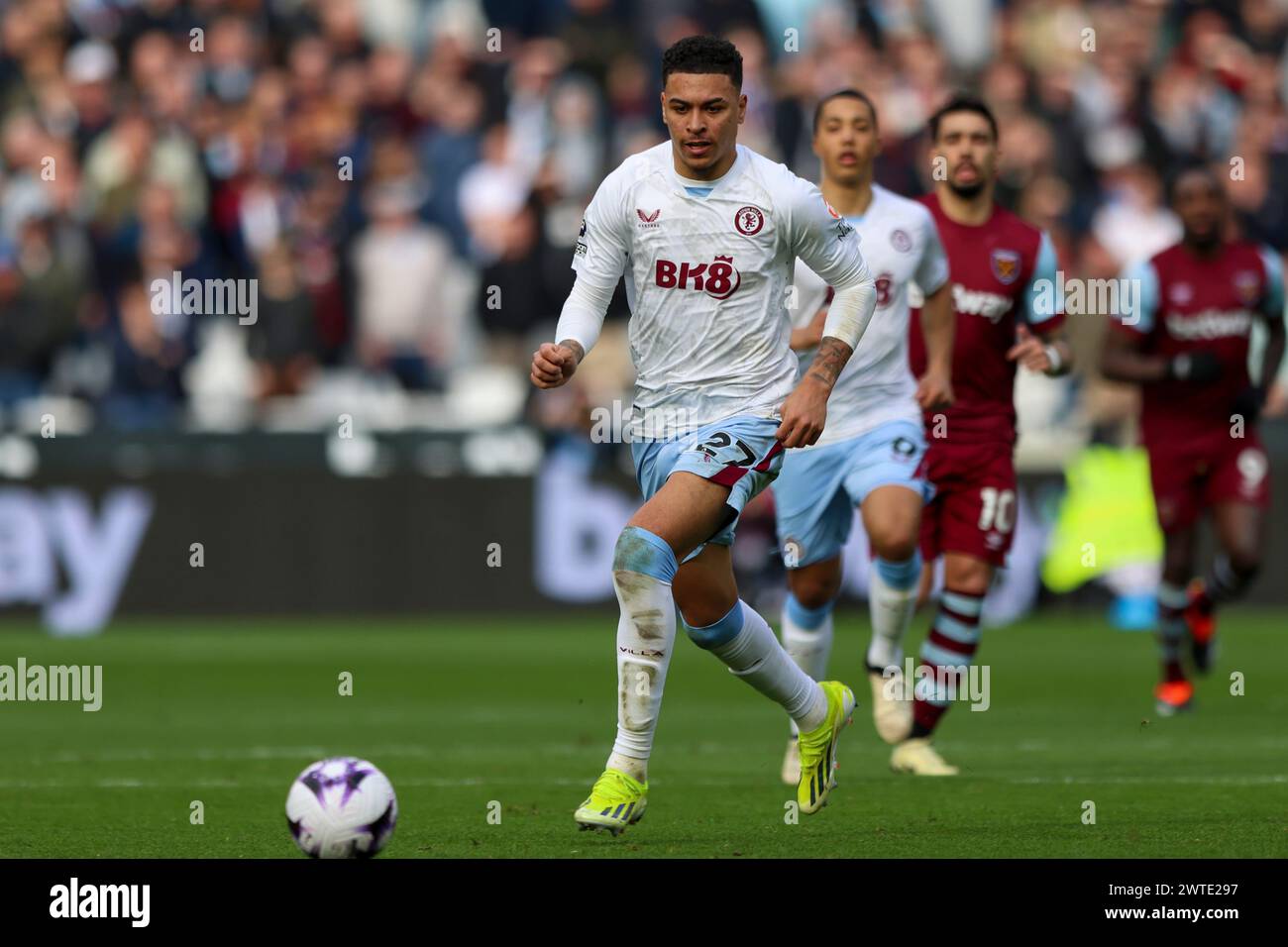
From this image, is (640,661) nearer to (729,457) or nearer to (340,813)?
(729,457)

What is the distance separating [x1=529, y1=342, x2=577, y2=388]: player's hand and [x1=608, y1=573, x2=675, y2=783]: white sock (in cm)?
68

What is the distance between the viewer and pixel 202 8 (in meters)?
22.0

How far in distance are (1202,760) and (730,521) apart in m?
3.55

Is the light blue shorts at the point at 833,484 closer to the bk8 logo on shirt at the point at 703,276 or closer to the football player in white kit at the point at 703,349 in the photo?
the football player in white kit at the point at 703,349

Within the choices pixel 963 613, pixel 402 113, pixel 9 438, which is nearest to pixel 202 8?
pixel 402 113

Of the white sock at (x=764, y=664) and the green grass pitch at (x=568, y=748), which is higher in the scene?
the white sock at (x=764, y=664)

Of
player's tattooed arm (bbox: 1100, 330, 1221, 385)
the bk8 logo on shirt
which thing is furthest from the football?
player's tattooed arm (bbox: 1100, 330, 1221, 385)

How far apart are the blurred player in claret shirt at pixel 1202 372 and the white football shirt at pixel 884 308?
3.17 meters

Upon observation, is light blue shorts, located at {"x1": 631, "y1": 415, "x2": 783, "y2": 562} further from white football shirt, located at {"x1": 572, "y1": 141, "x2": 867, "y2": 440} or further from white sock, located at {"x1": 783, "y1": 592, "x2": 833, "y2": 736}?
white sock, located at {"x1": 783, "y1": 592, "x2": 833, "y2": 736}

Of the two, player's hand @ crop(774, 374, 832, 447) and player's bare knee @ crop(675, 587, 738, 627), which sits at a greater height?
player's hand @ crop(774, 374, 832, 447)

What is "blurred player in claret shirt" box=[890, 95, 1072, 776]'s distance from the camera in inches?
433

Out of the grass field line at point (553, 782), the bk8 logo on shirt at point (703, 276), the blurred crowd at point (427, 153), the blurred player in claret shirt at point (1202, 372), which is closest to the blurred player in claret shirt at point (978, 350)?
the grass field line at point (553, 782)

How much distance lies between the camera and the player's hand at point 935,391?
407 inches
